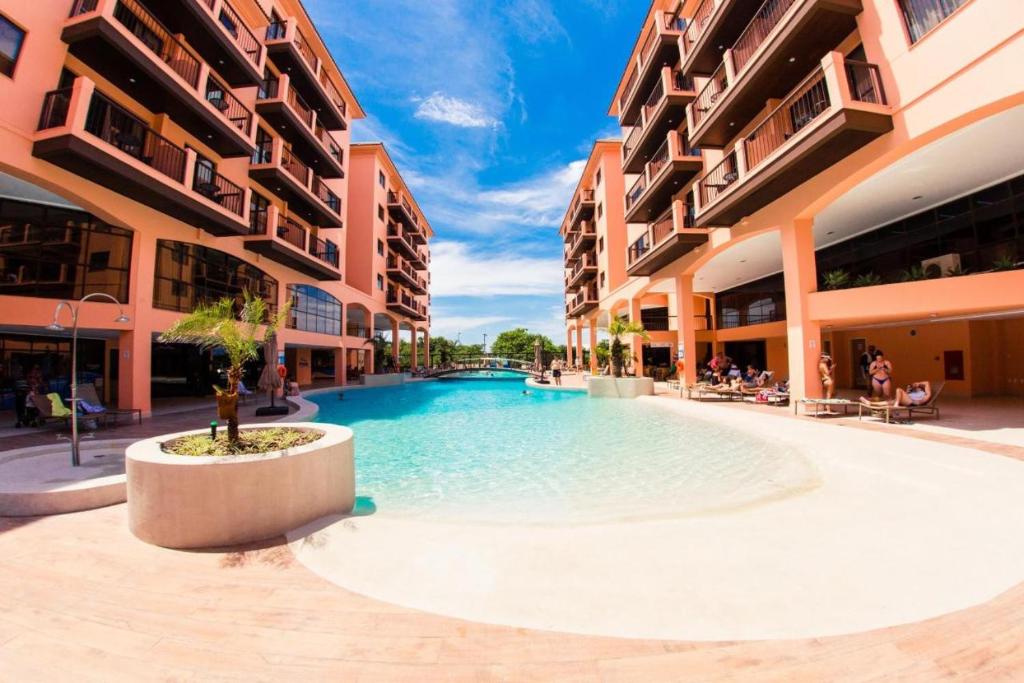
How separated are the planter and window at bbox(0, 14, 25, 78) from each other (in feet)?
69.6

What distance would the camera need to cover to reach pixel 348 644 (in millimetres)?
2580

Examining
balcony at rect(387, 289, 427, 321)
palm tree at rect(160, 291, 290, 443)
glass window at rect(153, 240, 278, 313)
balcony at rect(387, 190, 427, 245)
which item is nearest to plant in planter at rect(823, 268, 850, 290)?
palm tree at rect(160, 291, 290, 443)

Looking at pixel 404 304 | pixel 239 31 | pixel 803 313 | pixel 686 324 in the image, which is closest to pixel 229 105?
pixel 239 31

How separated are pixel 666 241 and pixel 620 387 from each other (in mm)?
7191

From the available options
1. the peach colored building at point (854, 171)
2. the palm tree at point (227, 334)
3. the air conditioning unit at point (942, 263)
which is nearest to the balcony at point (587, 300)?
the peach colored building at point (854, 171)

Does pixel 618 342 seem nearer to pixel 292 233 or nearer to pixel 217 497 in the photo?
pixel 292 233

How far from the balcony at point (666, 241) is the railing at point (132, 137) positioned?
1756 centimetres

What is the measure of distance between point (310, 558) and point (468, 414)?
11.9m

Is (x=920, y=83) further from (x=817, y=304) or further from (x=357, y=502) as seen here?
(x=357, y=502)

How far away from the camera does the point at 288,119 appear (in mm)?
18750

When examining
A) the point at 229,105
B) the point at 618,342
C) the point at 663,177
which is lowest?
the point at 618,342

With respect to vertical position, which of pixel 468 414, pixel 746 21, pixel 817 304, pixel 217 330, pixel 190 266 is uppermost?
pixel 746 21


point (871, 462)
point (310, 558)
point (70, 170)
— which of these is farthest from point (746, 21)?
point (70, 170)

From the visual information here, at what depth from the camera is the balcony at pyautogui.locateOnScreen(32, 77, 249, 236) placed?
950 centimetres
